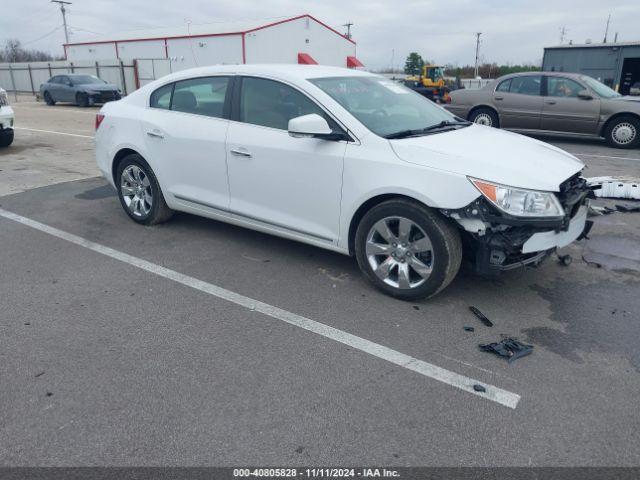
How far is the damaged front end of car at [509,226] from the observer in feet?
11.7

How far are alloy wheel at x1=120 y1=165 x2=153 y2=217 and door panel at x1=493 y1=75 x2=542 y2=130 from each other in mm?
9425

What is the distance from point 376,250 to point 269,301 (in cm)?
91

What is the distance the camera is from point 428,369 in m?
3.18

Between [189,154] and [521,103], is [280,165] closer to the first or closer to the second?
[189,154]

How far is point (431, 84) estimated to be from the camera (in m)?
29.7

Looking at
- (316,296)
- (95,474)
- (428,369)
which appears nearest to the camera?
(95,474)

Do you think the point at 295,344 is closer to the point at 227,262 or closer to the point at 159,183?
the point at 227,262

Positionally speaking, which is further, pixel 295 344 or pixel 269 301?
pixel 269 301

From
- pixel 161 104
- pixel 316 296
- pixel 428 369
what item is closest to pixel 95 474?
pixel 428 369

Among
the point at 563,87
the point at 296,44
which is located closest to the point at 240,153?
the point at 563,87

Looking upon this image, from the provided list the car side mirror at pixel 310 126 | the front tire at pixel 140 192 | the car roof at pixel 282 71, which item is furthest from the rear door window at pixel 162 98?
the car side mirror at pixel 310 126

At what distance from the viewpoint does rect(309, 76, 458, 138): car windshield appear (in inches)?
169

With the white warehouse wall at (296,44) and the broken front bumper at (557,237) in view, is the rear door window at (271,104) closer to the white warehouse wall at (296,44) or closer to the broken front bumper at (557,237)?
the broken front bumper at (557,237)

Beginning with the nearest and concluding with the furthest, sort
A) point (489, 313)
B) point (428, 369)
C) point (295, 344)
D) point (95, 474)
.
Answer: point (95, 474) → point (428, 369) → point (295, 344) → point (489, 313)
